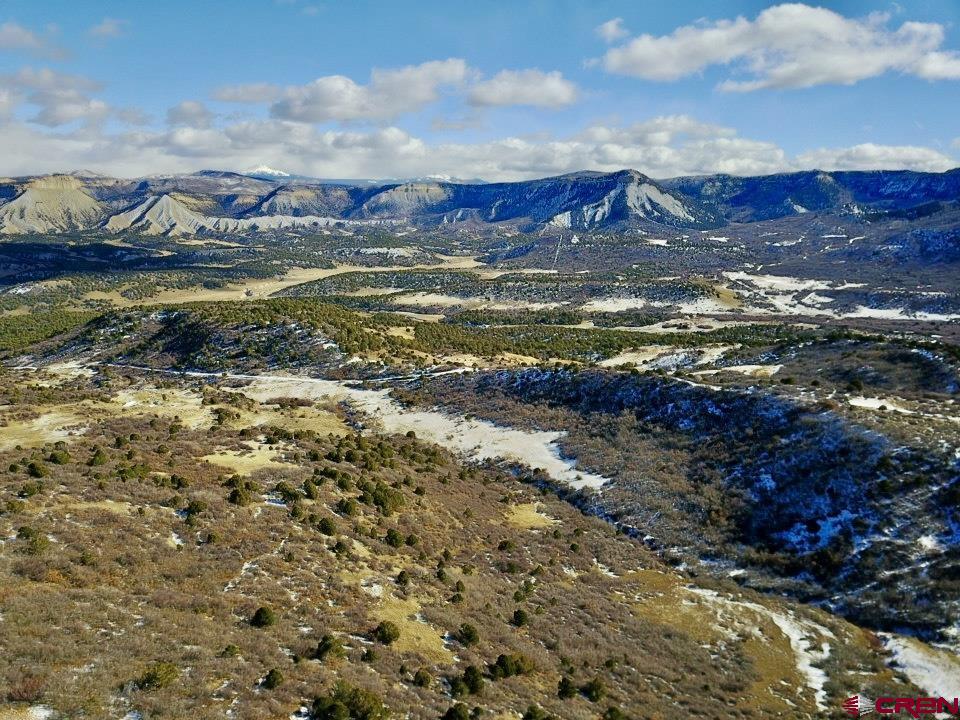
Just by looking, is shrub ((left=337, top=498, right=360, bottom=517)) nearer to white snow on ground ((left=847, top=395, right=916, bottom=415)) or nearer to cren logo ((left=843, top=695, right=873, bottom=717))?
cren logo ((left=843, top=695, right=873, bottom=717))

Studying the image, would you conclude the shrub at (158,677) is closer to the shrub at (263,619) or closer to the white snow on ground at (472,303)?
the shrub at (263,619)

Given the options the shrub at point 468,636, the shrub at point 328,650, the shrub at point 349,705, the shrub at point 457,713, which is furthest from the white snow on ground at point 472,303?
the shrub at point 349,705

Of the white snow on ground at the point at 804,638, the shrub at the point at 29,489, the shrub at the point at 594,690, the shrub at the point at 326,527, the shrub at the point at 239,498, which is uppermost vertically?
the shrub at the point at 29,489

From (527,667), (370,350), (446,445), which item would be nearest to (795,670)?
(527,667)

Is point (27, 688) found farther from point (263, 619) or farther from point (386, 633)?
point (386, 633)

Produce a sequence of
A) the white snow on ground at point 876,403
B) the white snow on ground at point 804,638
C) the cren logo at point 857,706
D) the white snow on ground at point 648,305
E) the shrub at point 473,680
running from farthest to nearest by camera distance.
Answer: the white snow on ground at point 648,305, the white snow on ground at point 876,403, the white snow on ground at point 804,638, the cren logo at point 857,706, the shrub at point 473,680

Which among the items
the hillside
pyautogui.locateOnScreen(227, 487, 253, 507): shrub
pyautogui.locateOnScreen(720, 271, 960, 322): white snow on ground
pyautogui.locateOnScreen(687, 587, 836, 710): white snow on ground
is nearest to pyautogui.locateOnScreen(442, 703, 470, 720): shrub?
the hillside

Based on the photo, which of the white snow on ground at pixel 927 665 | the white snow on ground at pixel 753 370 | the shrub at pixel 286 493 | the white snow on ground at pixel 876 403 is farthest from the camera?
the white snow on ground at pixel 753 370
